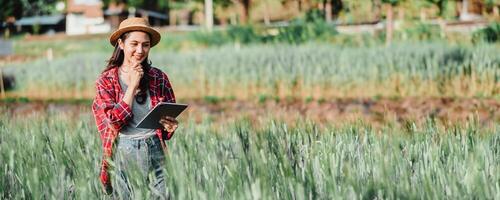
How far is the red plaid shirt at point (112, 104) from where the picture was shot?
3168mm

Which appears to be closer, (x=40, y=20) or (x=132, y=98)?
(x=132, y=98)

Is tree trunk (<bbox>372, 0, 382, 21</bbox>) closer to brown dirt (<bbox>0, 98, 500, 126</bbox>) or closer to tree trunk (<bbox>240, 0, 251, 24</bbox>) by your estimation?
tree trunk (<bbox>240, 0, 251, 24</bbox>)

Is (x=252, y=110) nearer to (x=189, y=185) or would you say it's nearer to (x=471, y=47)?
(x=471, y=47)

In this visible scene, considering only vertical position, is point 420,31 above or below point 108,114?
below

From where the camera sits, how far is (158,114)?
10.00ft

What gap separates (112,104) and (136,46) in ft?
0.79

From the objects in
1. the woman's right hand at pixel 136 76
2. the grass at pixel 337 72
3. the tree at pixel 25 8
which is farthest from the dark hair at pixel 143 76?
the tree at pixel 25 8

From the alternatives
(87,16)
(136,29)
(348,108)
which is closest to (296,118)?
(136,29)

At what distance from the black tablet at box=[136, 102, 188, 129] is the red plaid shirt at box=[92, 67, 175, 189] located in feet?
0.45

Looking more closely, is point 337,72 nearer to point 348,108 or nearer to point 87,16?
point 348,108

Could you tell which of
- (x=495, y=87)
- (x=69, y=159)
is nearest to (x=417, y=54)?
(x=495, y=87)

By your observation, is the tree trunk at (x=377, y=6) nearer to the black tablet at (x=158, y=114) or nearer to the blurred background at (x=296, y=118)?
the blurred background at (x=296, y=118)

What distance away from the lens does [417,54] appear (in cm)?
1214

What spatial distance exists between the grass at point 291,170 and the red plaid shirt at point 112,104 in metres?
0.14
